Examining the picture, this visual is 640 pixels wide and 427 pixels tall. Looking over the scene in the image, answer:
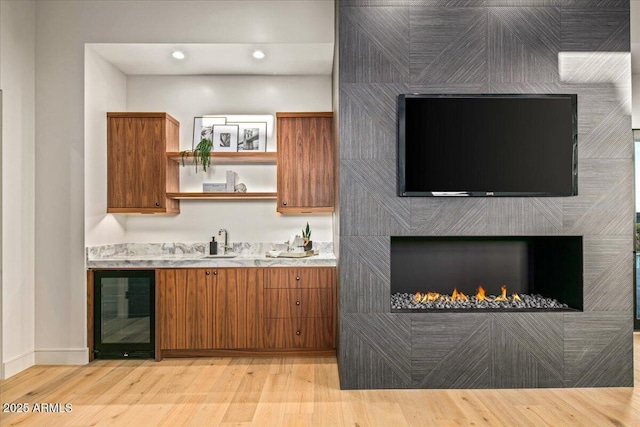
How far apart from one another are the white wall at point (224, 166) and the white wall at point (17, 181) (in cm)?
95

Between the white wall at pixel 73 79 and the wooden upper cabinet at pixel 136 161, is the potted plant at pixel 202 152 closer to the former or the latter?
the wooden upper cabinet at pixel 136 161

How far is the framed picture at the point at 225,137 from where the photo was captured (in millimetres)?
4332

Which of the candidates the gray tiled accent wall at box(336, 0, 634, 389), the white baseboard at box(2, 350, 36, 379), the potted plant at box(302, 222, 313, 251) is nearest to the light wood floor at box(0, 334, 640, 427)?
the white baseboard at box(2, 350, 36, 379)

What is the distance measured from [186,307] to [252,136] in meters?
1.70

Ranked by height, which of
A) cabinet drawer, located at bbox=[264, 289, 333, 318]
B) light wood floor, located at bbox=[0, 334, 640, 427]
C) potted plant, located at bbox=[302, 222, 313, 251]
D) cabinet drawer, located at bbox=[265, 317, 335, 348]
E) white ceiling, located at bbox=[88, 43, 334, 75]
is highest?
white ceiling, located at bbox=[88, 43, 334, 75]

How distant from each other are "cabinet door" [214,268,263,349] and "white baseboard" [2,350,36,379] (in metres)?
1.44

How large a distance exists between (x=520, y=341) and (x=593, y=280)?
2.16ft

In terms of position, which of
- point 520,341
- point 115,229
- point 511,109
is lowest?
point 520,341

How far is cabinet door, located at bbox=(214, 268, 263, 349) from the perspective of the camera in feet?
12.3

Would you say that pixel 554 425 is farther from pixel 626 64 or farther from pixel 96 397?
pixel 96 397

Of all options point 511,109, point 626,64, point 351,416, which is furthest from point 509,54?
point 351,416

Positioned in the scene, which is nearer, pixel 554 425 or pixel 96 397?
pixel 554 425

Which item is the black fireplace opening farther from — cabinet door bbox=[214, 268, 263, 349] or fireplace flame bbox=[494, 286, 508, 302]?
cabinet door bbox=[214, 268, 263, 349]

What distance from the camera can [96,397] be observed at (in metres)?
2.95
